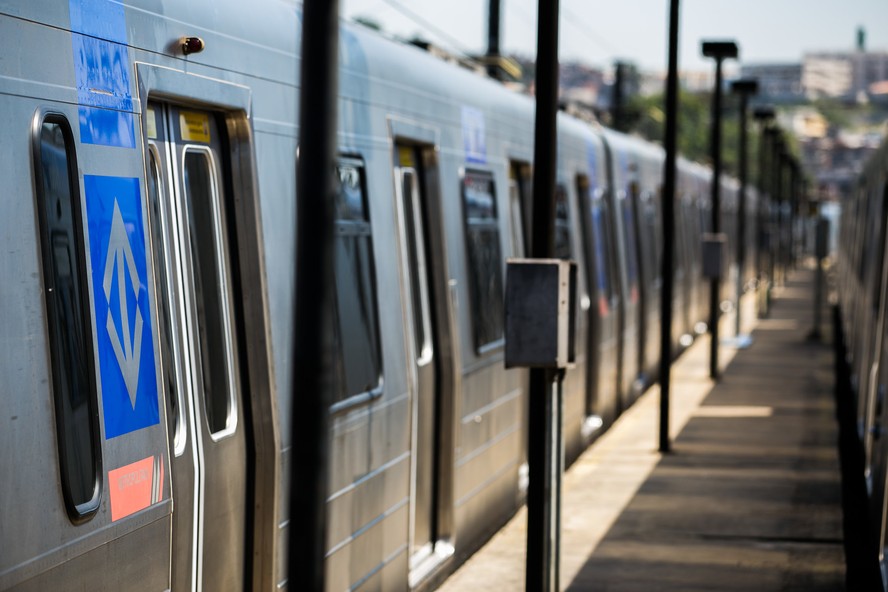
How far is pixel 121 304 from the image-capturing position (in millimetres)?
4137

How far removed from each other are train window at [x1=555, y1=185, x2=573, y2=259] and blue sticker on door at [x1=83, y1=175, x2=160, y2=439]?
779cm

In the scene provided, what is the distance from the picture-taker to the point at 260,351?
5199mm

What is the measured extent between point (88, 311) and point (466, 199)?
4.71m

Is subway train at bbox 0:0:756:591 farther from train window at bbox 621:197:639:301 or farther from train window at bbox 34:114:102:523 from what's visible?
train window at bbox 621:197:639:301

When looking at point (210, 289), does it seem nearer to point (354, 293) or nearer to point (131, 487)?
point (131, 487)

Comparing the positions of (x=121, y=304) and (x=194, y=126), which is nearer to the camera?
(x=121, y=304)

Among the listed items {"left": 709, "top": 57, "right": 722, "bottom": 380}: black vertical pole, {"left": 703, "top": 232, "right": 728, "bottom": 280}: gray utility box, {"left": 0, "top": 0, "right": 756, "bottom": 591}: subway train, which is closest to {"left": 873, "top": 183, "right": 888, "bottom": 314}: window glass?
A: {"left": 0, "top": 0, "right": 756, "bottom": 591}: subway train

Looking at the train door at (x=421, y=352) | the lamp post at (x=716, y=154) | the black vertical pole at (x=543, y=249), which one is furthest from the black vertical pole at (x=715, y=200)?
the black vertical pole at (x=543, y=249)

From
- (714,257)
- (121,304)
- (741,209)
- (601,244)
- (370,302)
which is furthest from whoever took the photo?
(741,209)

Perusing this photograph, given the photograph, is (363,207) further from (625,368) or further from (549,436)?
(625,368)

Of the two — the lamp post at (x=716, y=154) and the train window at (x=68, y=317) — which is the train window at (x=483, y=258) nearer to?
the train window at (x=68, y=317)

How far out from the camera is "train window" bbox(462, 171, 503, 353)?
855 centimetres

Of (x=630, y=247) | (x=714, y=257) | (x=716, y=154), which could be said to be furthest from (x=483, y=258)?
(x=716, y=154)

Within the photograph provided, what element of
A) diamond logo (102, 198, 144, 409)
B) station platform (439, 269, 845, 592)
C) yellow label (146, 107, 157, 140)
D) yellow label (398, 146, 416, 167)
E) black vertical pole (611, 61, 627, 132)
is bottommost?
station platform (439, 269, 845, 592)
